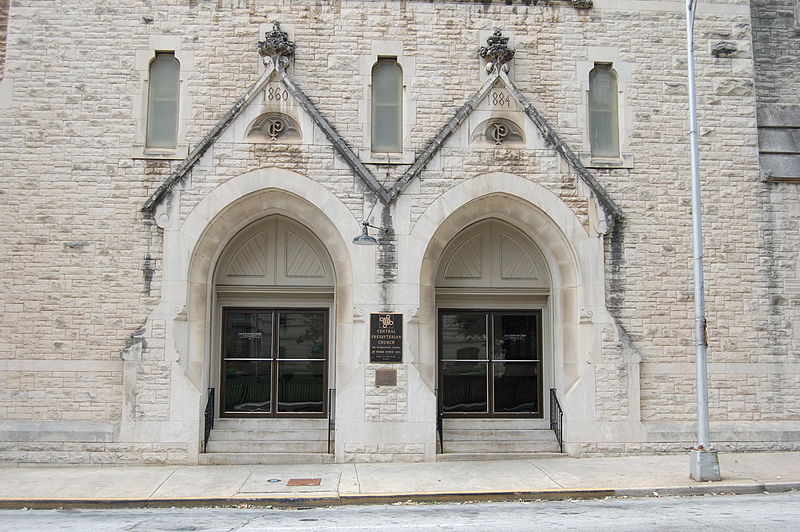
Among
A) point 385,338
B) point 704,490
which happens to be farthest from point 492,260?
point 704,490

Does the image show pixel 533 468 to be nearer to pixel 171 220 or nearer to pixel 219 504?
pixel 219 504

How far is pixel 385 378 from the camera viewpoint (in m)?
13.4

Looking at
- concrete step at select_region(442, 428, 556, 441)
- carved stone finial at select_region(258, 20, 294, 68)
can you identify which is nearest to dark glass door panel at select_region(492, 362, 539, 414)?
concrete step at select_region(442, 428, 556, 441)

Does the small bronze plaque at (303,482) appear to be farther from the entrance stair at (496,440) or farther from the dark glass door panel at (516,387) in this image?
the dark glass door panel at (516,387)

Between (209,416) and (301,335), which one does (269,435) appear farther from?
(301,335)

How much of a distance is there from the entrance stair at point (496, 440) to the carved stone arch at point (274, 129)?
244 inches

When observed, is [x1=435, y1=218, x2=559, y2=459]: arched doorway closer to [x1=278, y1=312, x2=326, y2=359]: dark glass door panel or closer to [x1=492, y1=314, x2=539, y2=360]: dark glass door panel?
[x1=492, y1=314, x2=539, y2=360]: dark glass door panel

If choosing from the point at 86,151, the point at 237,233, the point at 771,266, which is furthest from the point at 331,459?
the point at 771,266

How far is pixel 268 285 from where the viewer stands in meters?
14.4

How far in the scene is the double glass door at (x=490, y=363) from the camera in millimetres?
14555

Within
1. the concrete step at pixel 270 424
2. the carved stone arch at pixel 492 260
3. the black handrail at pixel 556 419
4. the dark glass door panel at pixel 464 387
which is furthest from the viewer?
the carved stone arch at pixel 492 260

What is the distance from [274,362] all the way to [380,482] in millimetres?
3863

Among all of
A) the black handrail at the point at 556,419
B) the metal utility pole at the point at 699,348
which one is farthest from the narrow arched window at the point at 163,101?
the metal utility pole at the point at 699,348

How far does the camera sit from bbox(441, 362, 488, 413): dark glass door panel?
14523mm
